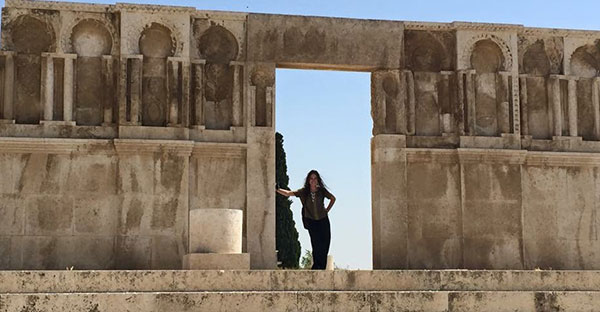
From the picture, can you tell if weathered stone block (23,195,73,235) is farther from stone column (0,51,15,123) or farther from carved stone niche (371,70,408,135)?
carved stone niche (371,70,408,135)

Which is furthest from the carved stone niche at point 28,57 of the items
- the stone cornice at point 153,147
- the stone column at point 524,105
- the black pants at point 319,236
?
the stone column at point 524,105

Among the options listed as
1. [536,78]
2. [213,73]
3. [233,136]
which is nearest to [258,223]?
[233,136]

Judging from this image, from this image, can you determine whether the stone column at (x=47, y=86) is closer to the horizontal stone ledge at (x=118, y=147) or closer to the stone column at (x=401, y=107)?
the horizontal stone ledge at (x=118, y=147)

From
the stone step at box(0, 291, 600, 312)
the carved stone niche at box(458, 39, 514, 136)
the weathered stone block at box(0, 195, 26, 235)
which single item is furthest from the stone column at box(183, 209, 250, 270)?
the carved stone niche at box(458, 39, 514, 136)

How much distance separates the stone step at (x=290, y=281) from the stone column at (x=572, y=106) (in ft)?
23.2

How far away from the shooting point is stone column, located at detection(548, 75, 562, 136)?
21531 mm

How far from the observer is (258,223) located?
19828 mm

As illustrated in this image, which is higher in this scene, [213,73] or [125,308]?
[213,73]

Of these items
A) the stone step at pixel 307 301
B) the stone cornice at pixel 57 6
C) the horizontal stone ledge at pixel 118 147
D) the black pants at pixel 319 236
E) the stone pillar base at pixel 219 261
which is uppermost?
the stone cornice at pixel 57 6

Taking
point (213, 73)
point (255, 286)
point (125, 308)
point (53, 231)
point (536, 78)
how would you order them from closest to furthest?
point (125, 308) → point (255, 286) → point (53, 231) → point (213, 73) → point (536, 78)

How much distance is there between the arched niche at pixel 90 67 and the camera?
64.6 feet

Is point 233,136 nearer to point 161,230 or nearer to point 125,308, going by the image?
point 161,230

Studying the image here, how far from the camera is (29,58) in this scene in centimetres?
1961

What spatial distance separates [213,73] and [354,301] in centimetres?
801
